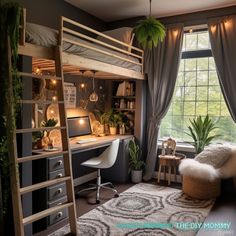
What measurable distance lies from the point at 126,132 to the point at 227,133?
182 centimetres

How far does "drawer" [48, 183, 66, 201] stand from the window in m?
2.46

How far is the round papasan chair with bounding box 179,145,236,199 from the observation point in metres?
3.55

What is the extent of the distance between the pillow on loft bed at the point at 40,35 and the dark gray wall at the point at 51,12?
3.86ft

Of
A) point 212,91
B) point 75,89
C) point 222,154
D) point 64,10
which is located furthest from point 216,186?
point 64,10

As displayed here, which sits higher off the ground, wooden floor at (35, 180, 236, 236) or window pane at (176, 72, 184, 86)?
window pane at (176, 72, 184, 86)

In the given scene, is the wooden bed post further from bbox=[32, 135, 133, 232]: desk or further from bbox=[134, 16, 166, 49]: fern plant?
bbox=[134, 16, 166, 49]: fern plant

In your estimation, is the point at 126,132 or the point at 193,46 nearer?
the point at 193,46

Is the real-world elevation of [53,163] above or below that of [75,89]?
below

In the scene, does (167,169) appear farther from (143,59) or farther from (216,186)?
(143,59)

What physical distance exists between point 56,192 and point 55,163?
0.34 meters

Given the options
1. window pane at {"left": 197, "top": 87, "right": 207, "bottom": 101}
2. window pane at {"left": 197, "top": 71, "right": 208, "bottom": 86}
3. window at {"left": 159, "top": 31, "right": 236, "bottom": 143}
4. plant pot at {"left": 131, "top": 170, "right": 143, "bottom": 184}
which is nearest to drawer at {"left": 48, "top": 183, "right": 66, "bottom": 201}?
plant pot at {"left": 131, "top": 170, "right": 143, "bottom": 184}

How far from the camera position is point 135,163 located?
452 cm

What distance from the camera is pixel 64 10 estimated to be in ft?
13.6

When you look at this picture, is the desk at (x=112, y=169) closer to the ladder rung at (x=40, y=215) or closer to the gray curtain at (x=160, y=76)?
the gray curtain at (x=160, y=76)
